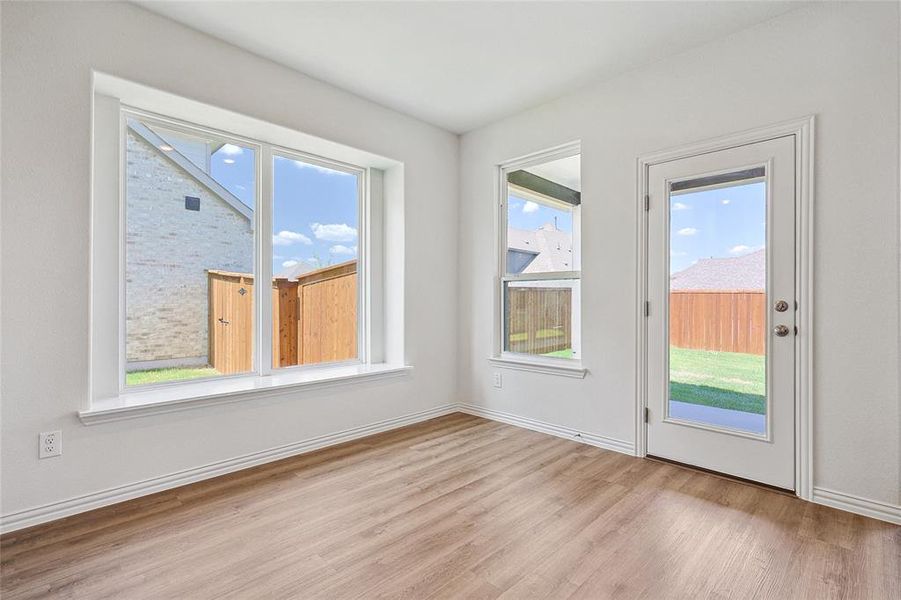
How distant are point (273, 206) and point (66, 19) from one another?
145 cm

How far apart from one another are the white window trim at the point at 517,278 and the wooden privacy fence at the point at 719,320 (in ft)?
2.48

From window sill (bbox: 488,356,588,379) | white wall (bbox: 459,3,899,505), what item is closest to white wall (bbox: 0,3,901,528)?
white wall (bbox: 459,3,899,505)

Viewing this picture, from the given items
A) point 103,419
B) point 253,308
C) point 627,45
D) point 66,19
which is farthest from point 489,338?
point 66,19

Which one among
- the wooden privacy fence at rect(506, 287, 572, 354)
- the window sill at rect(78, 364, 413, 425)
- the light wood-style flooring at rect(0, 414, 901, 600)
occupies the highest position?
the wooden privacy fence at rect(506, 287, 572, 354)

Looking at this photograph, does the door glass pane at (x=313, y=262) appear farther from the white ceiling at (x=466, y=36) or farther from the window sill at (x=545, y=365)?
the window sill at (x=545, y=365)

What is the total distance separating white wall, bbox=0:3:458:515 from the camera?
6.66 feet

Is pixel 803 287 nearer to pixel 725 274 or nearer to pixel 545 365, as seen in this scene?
pixel 725 274

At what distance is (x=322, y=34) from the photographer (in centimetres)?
262

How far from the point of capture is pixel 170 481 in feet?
8.09

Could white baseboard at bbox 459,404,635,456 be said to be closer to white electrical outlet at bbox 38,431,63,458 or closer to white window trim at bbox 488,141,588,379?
white window trim at bbox 488,141,588,379

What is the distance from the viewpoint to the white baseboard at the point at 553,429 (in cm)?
310

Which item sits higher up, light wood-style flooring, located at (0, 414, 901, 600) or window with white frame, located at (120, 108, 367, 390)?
window with white frame, located at (120, 108, 367, 390)

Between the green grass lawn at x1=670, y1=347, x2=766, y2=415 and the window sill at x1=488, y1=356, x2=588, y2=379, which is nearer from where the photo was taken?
the green grass lawn at x1=670, y1=347, x2=766, y2=415

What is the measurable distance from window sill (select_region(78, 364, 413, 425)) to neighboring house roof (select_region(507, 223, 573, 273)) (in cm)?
151
